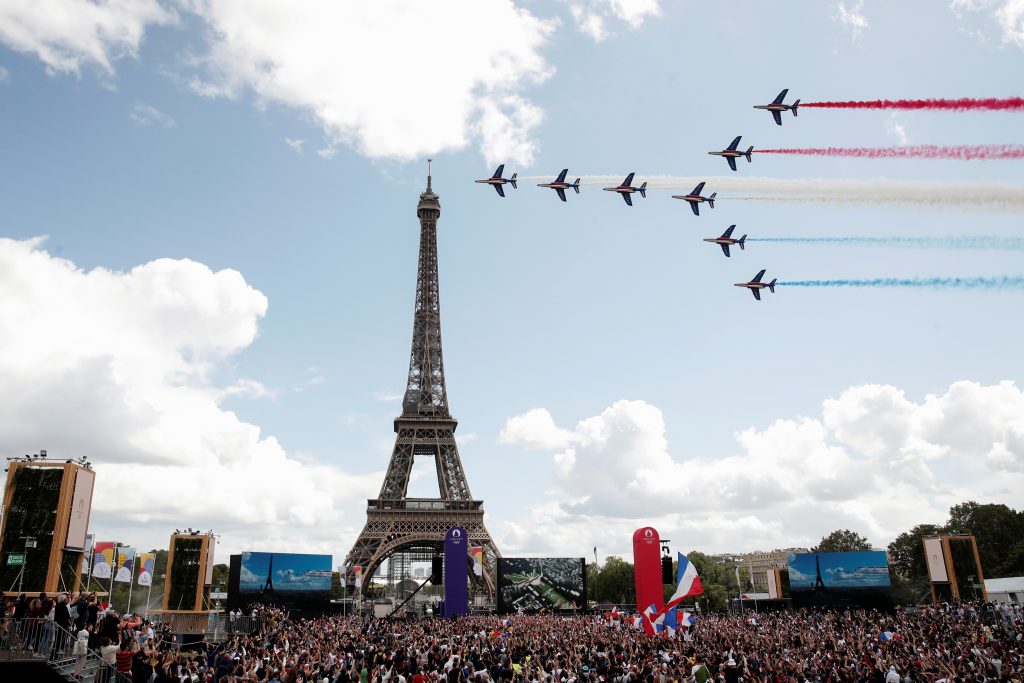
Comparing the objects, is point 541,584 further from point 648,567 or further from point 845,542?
point 845,542

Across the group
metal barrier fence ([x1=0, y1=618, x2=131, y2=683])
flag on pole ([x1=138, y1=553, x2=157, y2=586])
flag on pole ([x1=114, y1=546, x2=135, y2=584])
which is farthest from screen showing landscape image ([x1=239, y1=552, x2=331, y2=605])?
metal barrier fence ([x1=0, y1=618, x2=131, y2=683])

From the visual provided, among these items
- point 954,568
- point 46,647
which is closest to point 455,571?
point 46,647

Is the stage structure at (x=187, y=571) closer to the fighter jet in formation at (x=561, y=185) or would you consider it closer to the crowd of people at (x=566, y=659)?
the crowd of people at (x=566, y=659)

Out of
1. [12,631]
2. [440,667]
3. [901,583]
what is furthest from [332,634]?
[901,583]

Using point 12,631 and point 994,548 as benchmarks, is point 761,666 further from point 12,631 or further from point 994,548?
point 994,548

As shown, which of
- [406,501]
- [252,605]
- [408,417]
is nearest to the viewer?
[252,605]

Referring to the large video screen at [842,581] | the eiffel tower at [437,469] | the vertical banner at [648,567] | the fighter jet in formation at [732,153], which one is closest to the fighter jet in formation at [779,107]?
the fighter jet in formation at [732,153]

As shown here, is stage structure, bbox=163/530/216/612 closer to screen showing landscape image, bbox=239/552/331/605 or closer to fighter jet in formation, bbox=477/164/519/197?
screen showing landscape image, bbox=239/552/331/605
